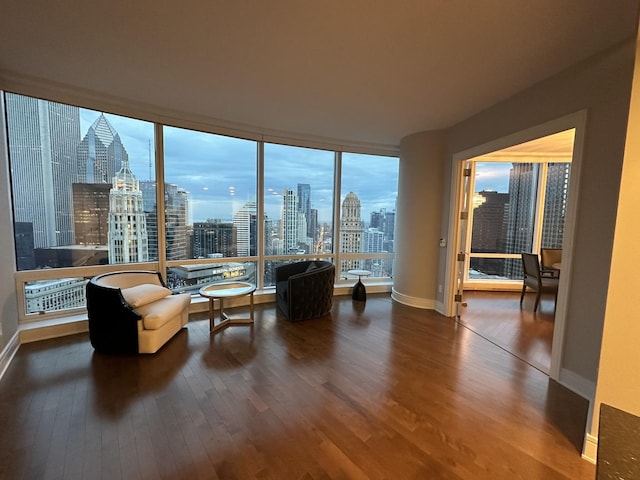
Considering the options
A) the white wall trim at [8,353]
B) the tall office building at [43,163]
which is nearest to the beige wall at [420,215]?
the tall office building at [43,163]

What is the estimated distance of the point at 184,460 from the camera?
162 centimetres

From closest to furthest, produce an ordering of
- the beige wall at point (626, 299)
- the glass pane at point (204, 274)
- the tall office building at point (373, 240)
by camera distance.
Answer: the beige wall at point (626, 299) → the glass pane at point (204, 274) → the tall office building at point (373, 240)

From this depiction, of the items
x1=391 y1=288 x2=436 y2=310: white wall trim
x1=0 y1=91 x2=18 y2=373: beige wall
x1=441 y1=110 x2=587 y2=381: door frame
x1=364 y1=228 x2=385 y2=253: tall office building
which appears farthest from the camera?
x1=364 y1=228 x2=385 y2=253: tall office building

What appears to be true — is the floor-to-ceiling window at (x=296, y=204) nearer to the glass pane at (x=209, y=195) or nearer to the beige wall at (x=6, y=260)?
the glass pane at (x=209, y=195)

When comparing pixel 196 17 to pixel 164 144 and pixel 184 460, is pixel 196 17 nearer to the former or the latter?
pixel 164 144

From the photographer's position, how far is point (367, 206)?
217 inches

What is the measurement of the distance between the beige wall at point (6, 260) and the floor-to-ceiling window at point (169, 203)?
0.16 m

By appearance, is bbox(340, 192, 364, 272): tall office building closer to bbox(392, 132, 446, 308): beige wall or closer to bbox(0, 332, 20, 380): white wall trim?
bbox(392, 132, 446, 308): beige wall

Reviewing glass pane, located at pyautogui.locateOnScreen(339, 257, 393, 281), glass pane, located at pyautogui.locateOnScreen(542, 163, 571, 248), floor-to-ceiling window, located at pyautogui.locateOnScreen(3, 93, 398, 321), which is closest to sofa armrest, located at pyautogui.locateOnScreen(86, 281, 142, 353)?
floor-to-ceiling window, located at pyautogui.locateOnScreen(3, 93, 398, 321)

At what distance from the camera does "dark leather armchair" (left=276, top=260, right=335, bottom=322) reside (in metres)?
3.78

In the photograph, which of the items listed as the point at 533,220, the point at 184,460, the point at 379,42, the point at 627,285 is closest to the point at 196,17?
the point at 379,42

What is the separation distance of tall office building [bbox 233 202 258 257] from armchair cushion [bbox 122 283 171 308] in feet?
4.84

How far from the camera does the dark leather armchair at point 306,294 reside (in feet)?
12.4

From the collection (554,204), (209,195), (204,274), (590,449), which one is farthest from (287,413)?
(554,204)
